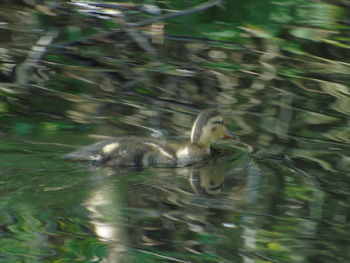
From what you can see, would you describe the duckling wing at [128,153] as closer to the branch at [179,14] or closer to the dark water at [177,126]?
the dark water at [177,126]

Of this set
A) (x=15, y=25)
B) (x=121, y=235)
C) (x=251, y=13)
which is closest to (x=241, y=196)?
(x=121, y=235)

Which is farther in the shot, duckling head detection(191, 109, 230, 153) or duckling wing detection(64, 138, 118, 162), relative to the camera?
duckling head detection(191, 109, 230, 153)

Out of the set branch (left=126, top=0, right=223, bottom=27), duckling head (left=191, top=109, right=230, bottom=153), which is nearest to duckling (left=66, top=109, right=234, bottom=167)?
duckling head (left=191, top=109, right=230, bottom=153)

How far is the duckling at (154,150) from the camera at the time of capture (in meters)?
5.15

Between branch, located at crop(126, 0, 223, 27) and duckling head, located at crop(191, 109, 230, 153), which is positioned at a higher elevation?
branch, located at crop(126, 0, 223, 27)

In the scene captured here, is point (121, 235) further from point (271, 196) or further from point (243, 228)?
point (271, 196)

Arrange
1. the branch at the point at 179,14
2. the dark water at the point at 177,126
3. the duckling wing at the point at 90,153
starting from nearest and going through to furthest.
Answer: the dark water at the point at 177,126
the duckling wing at the point at 90,153
the branch at the point at 179,14

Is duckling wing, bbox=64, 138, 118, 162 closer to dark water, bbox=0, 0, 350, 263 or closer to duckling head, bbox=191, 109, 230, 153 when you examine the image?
dark water, bbox=0, 0, 350, 263

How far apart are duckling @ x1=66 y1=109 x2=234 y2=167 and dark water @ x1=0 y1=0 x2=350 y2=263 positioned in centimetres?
8

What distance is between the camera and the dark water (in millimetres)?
4129

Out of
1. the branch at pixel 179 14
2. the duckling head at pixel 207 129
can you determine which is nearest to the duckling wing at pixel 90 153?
the duckling head at pixel 207 129

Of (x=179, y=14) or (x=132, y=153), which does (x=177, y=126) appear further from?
(x=179, y=14)

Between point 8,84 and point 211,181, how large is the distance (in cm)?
202

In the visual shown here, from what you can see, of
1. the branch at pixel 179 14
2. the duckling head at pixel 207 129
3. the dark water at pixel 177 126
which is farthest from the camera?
the branch at pixel 179 14
